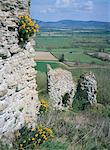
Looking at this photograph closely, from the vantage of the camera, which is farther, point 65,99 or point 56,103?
point 65,99

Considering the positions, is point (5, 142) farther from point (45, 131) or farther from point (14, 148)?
point (45, 131)

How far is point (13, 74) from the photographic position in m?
5.38

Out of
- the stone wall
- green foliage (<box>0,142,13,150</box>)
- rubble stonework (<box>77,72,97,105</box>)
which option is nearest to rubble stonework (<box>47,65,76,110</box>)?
rubble stonework (<box>77,72,97,105</box>)

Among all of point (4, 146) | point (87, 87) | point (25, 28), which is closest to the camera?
point (4, 146)

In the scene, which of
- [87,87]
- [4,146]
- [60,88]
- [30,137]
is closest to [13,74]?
[30,137]

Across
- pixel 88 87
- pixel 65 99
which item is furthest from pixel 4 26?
pixel 88 87

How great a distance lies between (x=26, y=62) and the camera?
6.14 metres

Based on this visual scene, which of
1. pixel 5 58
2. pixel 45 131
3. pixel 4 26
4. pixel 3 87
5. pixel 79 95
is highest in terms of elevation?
pixel 4 26

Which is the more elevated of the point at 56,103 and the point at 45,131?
the point at 45,131

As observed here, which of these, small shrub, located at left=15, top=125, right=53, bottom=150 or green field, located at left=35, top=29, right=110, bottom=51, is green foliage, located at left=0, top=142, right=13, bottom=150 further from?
green field, located at left=35, top=29, right=110, bottom=51

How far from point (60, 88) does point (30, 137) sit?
33.8ft

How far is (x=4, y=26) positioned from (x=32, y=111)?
7.63 ft

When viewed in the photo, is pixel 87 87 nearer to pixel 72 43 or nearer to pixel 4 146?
pixel 4 146

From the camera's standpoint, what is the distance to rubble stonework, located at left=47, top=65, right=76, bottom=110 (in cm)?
1453
